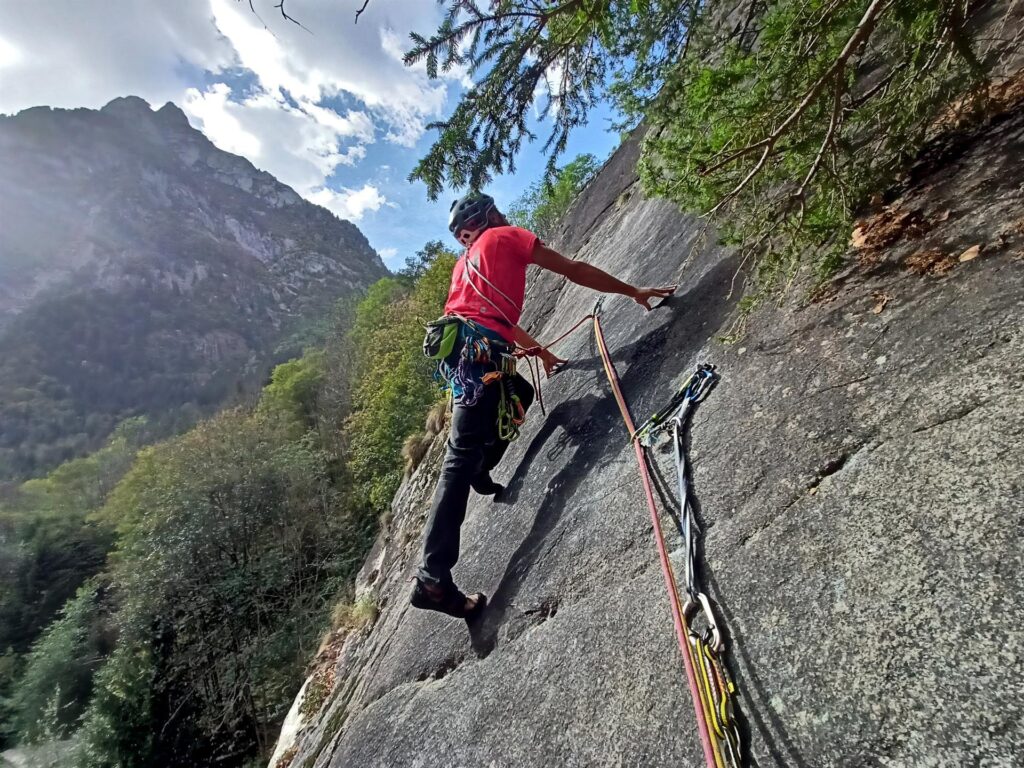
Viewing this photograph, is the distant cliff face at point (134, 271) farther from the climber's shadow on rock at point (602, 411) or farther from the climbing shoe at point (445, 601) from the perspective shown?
the climber's shadow on rock at point (602, 411)

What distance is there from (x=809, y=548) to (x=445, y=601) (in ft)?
6.37

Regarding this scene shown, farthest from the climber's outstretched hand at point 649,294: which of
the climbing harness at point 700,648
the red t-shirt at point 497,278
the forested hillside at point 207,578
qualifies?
the forested hillside at point 207,578

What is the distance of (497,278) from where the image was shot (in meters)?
3.19

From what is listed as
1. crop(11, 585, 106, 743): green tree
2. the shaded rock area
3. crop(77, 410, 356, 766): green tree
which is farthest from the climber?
crop(11, 585, 106, 743): green tree

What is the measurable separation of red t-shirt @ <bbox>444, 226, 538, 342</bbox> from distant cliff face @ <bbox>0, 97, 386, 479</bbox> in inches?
3437

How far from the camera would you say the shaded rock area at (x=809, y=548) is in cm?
118

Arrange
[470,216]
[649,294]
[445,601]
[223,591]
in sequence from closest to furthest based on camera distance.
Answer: [445,601]
[649,294]
[470,216]
[223,591]

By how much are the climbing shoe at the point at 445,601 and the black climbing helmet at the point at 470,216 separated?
7.41ft

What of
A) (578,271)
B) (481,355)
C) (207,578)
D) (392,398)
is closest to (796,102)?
(578,271)

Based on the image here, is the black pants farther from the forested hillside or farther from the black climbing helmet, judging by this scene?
the forested hillside

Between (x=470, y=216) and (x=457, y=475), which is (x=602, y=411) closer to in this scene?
(x=457, y=475)

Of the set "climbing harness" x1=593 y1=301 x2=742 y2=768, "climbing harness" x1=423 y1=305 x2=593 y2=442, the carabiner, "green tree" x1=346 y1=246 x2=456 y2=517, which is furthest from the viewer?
"green tree" x1=346 y1=246 x2=456 y2=517

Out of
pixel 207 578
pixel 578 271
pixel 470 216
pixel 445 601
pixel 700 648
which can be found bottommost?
pixel 700 648

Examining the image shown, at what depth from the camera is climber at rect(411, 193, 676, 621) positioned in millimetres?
2924
